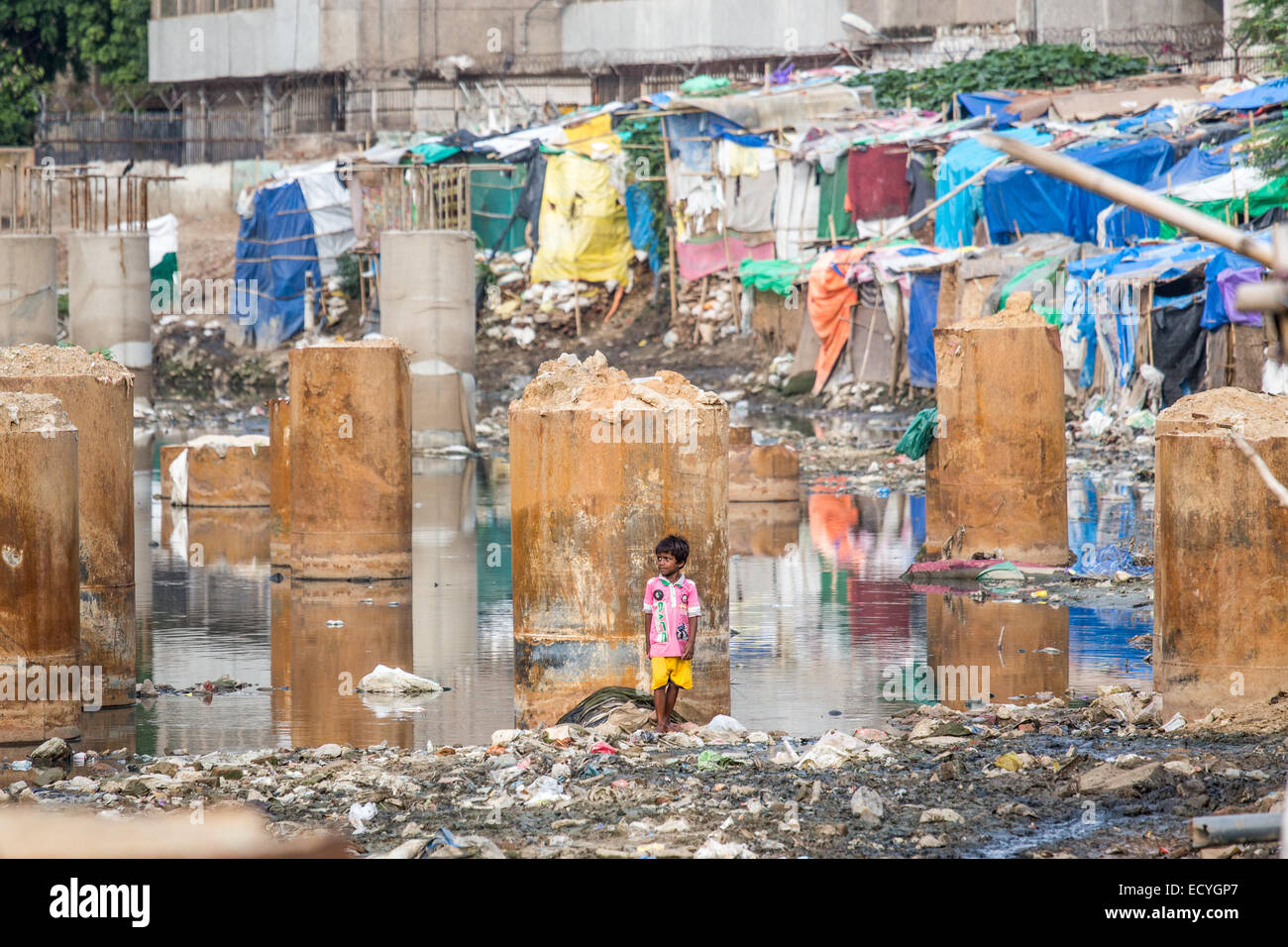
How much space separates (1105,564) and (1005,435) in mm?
1628

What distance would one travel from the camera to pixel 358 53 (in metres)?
43.1

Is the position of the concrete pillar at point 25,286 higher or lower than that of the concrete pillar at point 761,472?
higher

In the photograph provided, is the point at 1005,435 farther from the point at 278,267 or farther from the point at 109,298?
the point at 278,267

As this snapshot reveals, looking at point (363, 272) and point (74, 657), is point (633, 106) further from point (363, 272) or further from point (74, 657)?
point (74, 657)

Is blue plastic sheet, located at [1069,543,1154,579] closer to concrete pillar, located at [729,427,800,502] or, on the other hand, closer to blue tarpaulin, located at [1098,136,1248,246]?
concrete pillar, located at [729,427,800,502]

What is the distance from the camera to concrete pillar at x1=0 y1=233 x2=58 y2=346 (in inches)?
1171

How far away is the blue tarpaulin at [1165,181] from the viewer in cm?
2611

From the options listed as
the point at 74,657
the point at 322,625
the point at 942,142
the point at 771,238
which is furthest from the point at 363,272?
the point at 74,657

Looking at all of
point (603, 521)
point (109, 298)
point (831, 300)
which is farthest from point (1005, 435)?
point (109, 298)

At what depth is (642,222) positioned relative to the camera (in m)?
37.5

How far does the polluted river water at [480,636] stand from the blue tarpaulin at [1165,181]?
9634mm

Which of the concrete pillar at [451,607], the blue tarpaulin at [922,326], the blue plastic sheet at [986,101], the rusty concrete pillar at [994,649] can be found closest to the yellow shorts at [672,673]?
the concrete pillar at [451,607]

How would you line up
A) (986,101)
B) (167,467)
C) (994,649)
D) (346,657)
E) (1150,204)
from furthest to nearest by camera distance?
(986,101), (167,467), (346,657), (994,649), (1150,204)

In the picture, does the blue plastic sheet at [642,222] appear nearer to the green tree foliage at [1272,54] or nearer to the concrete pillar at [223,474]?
the green tree foliage at [1272,54]
